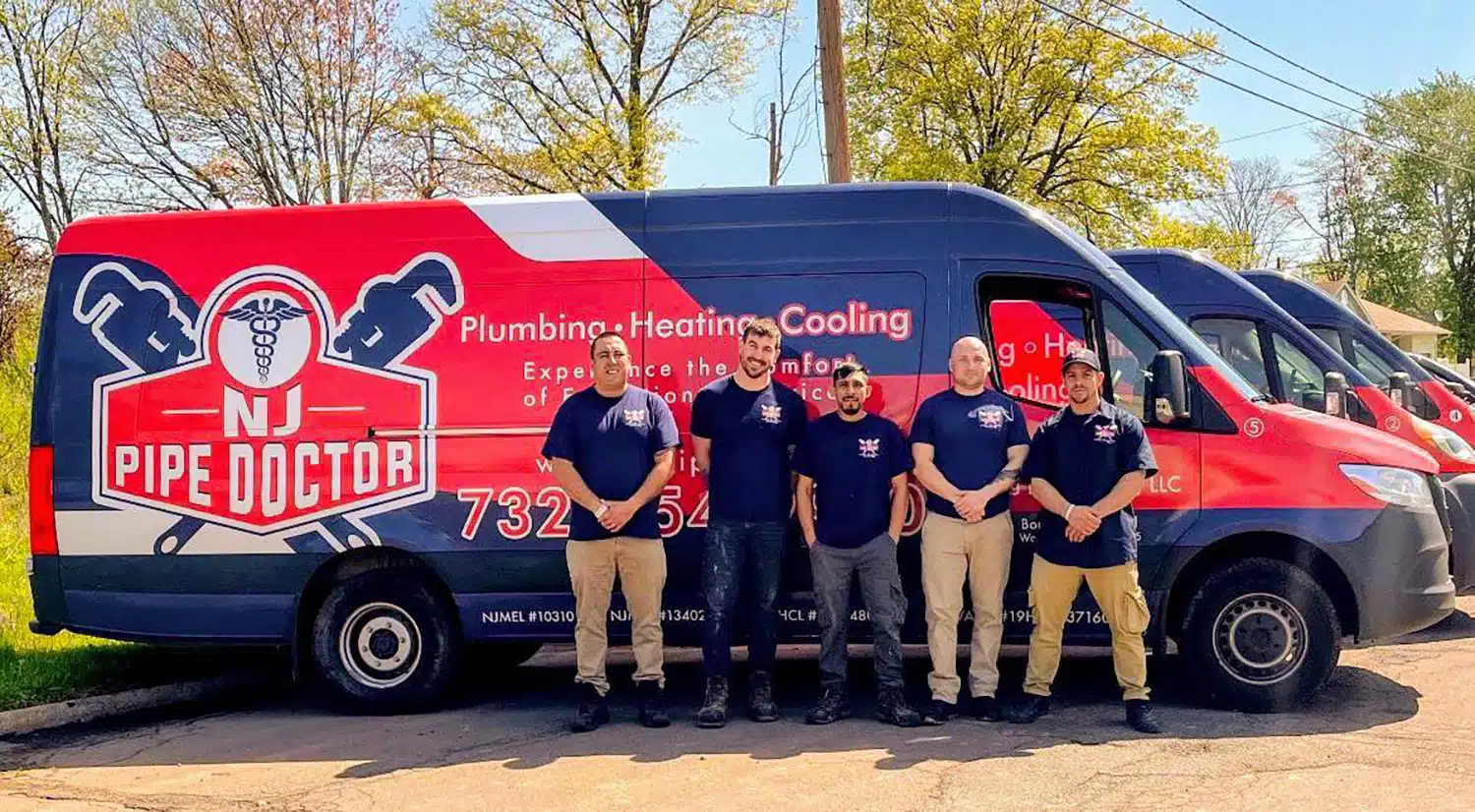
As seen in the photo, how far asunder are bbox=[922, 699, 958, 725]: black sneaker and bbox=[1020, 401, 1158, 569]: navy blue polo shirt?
884 millimetres

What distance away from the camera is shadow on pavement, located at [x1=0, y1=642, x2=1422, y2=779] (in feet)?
19.4

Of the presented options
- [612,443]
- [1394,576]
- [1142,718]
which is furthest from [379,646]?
[1394,576]

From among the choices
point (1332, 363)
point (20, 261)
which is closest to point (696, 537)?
point (1332, 363)

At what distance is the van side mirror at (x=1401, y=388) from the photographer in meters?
9.50

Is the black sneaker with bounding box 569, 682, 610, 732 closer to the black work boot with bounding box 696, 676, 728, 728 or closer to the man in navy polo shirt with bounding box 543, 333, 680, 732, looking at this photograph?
the man in navy polo shirt with bounding box 543, 333, 680, 732

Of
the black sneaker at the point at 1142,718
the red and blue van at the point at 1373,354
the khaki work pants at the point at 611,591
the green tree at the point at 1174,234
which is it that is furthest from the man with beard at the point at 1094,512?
the green tree at the point at 1174,234

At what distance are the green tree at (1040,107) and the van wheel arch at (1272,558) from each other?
816 inches

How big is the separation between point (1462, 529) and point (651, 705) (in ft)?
17.5

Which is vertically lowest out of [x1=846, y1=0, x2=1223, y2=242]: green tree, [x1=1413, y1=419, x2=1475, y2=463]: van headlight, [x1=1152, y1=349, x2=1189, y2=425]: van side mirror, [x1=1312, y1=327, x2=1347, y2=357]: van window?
[x1=1413, y1=419, x2=1475, y2=463]: van headlight

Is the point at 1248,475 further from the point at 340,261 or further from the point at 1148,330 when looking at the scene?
the point at 340,261

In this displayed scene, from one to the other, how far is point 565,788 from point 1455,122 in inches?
1983

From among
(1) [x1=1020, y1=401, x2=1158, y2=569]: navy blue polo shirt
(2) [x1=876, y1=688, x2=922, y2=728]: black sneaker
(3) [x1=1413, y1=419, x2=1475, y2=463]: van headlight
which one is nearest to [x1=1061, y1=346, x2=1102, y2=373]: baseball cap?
(1) [x1=1020, y1=401, x2=1158, y2=569]: navy blue polo shirt

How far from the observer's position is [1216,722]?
617cm

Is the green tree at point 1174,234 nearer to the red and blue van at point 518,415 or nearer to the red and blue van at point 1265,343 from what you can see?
the red and blue van at point 1265,343
